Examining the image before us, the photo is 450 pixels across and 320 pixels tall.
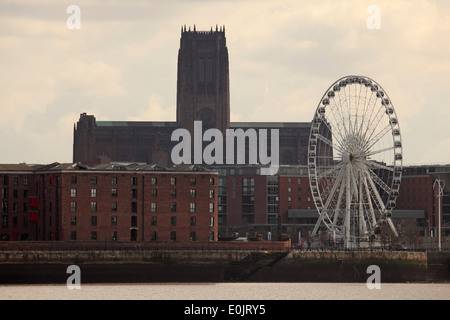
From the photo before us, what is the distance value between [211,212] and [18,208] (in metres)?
25.2

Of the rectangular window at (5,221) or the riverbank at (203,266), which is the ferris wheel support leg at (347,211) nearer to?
the riverbank at (203,266)

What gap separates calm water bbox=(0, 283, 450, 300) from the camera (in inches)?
4572

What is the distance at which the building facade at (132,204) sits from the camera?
146500mm

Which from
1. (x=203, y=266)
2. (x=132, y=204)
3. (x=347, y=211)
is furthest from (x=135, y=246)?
(x=347, y=211)

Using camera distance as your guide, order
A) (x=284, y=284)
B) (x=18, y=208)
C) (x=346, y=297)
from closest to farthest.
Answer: (x=346, y=297), (x=284, y=284), (x=18, y=208)

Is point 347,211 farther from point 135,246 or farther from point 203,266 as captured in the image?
point 135,246

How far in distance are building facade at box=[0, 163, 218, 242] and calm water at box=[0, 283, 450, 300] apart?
16.1 meters

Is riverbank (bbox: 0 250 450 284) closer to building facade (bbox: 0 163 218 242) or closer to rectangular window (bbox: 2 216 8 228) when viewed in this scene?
building facade (bbox: 0 163 218 242)

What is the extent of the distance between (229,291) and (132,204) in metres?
29.2

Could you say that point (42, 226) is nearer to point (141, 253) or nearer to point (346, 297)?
point (141, 253)

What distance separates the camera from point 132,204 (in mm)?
148000

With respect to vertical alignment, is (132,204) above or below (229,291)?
above
